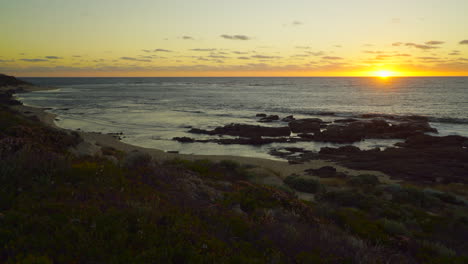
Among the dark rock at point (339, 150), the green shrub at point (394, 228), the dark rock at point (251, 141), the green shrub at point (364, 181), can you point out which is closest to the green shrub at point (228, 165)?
the green shrub at point (364, 181)

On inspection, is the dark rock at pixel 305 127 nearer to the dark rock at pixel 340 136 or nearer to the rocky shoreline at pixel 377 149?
the rocky shoreline at pixel 377 149

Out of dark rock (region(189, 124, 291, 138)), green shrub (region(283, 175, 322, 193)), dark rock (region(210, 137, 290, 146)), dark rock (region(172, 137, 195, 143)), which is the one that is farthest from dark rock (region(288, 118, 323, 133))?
green shrub (region(283, 175, 322, 193))

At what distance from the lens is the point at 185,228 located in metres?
5.26

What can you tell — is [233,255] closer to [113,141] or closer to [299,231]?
[299,231]

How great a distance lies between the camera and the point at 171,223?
5.32 metres

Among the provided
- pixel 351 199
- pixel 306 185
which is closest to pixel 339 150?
pixel 306 185

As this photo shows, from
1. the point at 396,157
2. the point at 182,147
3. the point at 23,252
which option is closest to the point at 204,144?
the point at 182,147

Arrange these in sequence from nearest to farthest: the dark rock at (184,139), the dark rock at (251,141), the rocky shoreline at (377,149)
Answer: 1. the rocky shoreline at (377,149)
2. the dark rock at (251,141)
3. the dark rock at (184,139)

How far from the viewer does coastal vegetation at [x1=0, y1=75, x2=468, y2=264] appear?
4488mm

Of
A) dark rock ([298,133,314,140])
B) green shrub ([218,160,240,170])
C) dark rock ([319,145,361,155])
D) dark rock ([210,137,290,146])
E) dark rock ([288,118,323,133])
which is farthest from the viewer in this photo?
dark rock ([288,118,323,133])

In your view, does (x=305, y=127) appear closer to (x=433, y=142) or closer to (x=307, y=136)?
(x=307, y=136)

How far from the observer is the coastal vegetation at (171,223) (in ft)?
14.7

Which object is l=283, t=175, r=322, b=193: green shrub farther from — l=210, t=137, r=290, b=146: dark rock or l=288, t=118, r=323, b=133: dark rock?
l=288, t=118, r=323, b=133: dark rock

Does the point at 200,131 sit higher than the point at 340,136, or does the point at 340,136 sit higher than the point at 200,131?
the point at 340,136
